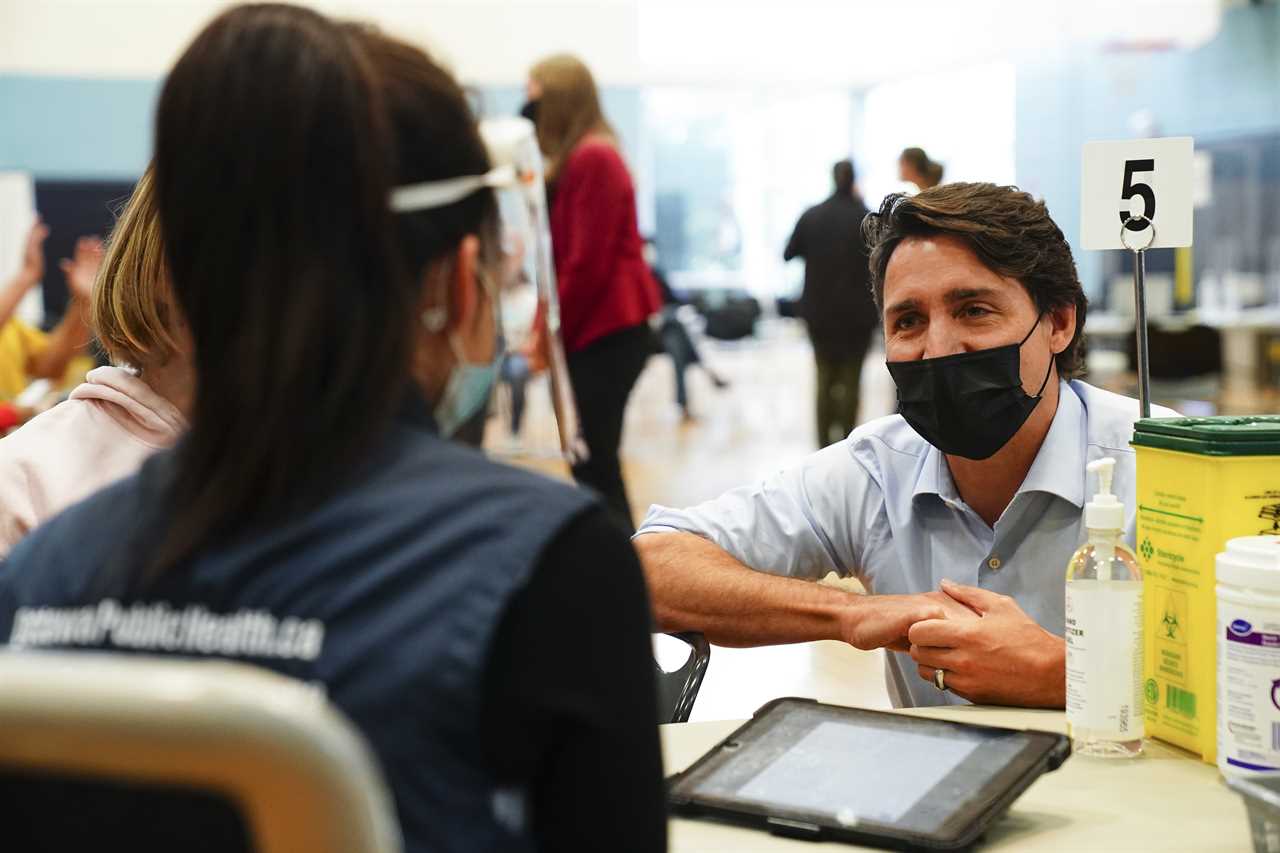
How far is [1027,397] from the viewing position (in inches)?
78.4

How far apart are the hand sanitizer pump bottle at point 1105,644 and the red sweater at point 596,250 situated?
3247 millimetres

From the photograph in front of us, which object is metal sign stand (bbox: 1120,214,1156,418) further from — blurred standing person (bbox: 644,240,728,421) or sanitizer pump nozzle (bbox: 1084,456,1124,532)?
blurred standing person (bbox: 644,240,728,421)

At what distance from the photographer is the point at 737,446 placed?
9328 millimetres

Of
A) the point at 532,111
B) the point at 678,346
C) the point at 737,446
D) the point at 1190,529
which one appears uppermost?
the point at 532,111

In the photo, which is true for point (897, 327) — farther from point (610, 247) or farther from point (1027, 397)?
point (610, 247)

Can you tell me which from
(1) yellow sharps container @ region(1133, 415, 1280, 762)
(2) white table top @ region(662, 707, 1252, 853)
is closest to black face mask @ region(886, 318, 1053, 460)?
(1) yellow sharps container @ region(1133, 415, 1280, 762)

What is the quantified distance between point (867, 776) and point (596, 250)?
3505 mm

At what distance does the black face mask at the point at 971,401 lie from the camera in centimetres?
196

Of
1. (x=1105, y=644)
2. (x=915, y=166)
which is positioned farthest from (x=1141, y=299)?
(x=915, y=166)

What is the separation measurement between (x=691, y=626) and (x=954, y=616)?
44 cm

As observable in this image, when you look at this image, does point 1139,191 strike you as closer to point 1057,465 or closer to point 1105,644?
point 1057,465

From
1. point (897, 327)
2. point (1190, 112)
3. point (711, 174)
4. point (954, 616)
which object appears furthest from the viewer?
point (711, 174)

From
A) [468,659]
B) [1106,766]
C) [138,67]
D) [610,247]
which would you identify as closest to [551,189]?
[610,247]

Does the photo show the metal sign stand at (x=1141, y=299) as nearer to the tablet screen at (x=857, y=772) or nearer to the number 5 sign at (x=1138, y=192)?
the number 5 sign at (x=1138, y=192)
